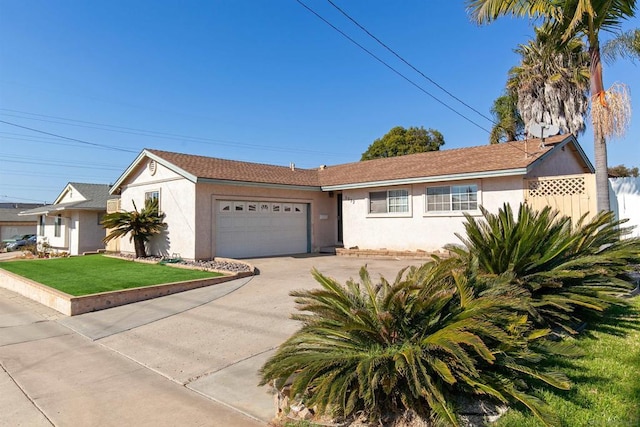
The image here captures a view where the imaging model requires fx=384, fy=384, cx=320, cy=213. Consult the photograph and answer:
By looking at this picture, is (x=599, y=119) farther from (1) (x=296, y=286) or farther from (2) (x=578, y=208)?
(1) (x=296, y=286)

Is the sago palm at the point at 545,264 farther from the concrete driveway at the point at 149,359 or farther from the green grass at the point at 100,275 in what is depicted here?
the green grass at the point at 100,275

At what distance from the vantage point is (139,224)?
49.5 ft

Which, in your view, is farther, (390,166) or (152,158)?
(390,166)

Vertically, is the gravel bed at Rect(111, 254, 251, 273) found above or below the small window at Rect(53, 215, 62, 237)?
below

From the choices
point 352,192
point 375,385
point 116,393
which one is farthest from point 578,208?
point 116,393

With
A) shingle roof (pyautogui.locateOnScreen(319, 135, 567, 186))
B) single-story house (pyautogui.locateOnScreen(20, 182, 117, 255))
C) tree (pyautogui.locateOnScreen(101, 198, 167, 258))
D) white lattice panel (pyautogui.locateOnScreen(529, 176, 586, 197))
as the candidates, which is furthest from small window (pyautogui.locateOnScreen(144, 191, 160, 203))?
white lattice panel (pyautogui.locateOnScreen(529, 176, 586, 197))

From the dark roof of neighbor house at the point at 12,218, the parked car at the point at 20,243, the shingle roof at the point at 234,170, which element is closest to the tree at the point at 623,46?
the shingle roof at the point at 234,170

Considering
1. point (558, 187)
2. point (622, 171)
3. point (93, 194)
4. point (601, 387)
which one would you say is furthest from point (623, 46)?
point (622, 171)

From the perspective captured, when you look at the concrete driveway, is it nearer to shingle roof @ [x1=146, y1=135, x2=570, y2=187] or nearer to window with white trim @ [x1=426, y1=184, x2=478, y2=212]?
shingle roof @ [x1=146, y1=135, x2=570, y2=187]

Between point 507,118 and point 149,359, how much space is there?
2623 centimetres

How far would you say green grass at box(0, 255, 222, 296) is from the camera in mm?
9659

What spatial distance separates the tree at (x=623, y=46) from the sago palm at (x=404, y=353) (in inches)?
378

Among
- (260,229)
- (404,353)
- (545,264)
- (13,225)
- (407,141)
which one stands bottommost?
(404,353)

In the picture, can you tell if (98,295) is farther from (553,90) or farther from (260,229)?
(553,90)
